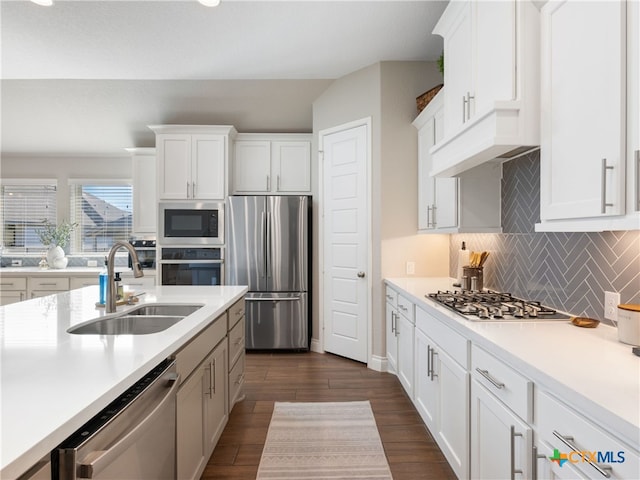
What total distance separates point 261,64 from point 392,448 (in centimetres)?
354

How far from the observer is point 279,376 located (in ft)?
11.4

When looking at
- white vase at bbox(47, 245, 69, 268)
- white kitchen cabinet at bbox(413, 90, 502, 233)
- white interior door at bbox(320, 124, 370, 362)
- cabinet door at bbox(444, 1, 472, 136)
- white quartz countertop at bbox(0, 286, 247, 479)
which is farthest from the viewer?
white vase at bbox(47, 245, 69, 268)

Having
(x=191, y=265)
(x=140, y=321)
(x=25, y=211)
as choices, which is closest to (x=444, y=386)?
(x=140, y=321)

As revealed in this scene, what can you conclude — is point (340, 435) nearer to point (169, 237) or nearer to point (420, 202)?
point (420, 202)

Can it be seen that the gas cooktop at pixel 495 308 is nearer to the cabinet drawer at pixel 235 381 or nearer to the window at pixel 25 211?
the cabinet drawer at pixel 235 381

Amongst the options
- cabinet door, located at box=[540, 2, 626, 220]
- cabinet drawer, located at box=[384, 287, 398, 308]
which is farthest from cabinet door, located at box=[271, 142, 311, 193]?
cabinet door, located at box=[540, 2, 626, 220]

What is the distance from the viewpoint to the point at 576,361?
1.17m

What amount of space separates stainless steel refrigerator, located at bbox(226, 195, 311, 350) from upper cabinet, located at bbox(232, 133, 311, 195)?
1.80 ft

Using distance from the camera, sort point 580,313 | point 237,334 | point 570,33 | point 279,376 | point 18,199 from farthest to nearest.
→ point 18,199 < point 279,376 < point 237,334 < point 580,313 < point 570,33

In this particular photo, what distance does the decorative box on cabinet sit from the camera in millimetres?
1201

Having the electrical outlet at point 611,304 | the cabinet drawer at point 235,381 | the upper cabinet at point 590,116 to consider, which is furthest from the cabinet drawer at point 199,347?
the electrical outlet at point 611,304

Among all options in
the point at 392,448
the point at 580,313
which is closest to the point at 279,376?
the point at 392,448

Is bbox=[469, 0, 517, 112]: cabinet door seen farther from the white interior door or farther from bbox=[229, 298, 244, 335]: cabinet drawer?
bbox=[229, 298, 244, 335]: cabinet drawer

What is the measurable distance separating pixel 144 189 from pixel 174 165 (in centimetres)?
75
